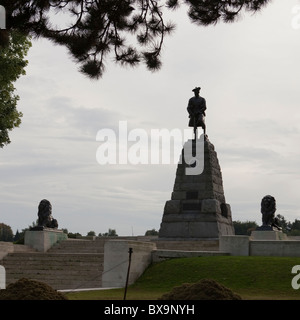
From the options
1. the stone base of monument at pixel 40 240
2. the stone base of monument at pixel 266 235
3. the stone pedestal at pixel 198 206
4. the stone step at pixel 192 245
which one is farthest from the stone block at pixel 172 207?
the stone base of monument at pixel 40 240

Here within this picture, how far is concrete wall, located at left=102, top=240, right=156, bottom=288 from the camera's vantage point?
1753 cm

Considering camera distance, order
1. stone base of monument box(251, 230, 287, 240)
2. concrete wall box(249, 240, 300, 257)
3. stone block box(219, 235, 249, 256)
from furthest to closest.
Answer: stone base of monument box(251, 230, 287, 240) < stone block box(219, 235, 249, 256) < concrete wall box(249, 240, 300, 257)

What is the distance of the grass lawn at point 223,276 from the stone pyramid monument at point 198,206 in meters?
8.37

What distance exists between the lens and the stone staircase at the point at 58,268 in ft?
60.7

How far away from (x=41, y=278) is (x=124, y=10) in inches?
380

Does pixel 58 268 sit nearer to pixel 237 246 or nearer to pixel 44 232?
pixel 44 232

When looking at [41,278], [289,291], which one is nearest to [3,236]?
[41,278]

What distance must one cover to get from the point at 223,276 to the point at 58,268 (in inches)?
232

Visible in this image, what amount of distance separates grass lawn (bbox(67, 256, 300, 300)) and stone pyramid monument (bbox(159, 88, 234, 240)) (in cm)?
837

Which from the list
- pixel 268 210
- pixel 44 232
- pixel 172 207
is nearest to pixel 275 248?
pixel 268 210

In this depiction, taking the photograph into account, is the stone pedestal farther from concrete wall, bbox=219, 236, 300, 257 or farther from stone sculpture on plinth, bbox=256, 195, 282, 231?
concrete wall, bbox=219, 236, 300, 257

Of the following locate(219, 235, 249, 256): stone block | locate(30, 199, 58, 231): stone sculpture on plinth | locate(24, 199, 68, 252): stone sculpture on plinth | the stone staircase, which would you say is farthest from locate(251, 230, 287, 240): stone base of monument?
locate(30, 199, 58, 231): stone sculpture on plinth

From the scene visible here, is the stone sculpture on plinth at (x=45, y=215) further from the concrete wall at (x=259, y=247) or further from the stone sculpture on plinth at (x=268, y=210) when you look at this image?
the stone sculpture on plinth at (x=268, y=210)

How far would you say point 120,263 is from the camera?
17656 millimetres
